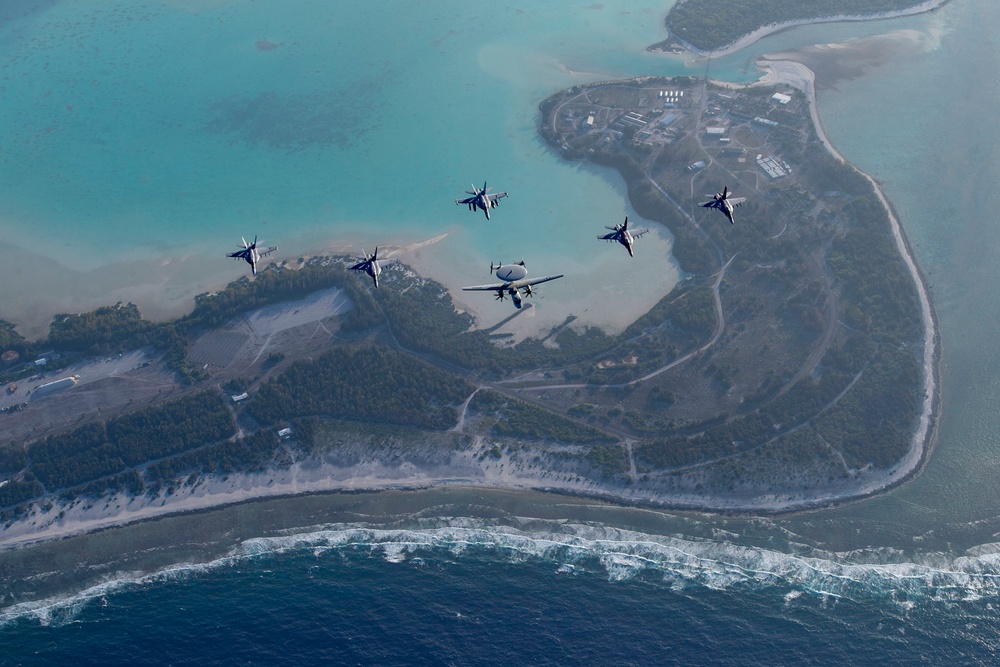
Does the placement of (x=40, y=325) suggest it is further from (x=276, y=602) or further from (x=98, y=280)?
(x=276, y=602)

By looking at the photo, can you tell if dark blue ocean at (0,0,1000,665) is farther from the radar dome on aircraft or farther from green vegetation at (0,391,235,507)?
the radar dome on aircraft

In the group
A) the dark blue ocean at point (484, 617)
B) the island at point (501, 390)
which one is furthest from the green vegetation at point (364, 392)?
the dark blue ocean at point (484, 617)

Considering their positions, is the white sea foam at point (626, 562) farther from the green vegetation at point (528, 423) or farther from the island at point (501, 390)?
the green vegetation at point (528, 423)

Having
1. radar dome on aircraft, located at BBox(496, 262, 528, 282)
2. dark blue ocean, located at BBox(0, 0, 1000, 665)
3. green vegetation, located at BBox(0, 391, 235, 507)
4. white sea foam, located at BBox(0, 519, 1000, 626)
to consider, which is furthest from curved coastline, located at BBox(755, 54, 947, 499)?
green vegetation, located at BBox(0, 391, 235, 507)

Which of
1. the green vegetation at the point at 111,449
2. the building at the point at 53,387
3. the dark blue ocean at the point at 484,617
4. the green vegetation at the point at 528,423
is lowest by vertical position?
the dark blue ocean at the point at 484,617

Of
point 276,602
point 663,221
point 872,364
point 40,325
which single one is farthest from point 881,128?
point 40,325

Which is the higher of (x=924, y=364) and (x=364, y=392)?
(x=364, y=392)

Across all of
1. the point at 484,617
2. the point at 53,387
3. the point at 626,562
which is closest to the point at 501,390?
the point at 626,562

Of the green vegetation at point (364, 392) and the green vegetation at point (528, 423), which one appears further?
the green vegetation at point (364, 392)

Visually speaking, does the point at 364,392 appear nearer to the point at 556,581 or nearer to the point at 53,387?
the point at 556,581
